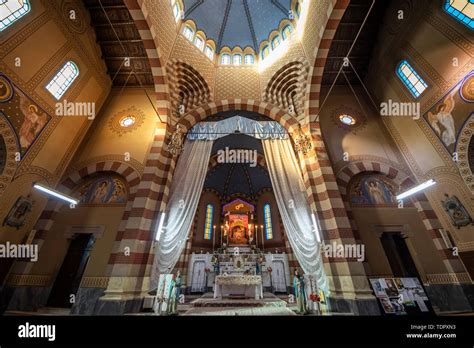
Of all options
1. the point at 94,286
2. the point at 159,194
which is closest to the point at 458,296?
the point at 159,194

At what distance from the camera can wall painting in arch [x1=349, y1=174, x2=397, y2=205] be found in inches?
316

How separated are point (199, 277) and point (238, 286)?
3.87m

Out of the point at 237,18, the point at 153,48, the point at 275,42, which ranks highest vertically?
the point at 237,18

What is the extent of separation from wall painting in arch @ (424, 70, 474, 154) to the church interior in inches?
1.5

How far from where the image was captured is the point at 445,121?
661 centimetres

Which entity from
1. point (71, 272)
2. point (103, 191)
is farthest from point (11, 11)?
point (71, 272)

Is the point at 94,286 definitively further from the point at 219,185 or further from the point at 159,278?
the point at 219,185

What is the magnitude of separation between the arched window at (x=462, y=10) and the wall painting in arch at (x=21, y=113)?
13490 mm

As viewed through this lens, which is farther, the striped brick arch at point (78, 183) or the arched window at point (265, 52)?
the arched window at point (265, 52)

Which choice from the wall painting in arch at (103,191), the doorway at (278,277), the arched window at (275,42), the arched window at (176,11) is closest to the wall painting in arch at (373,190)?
the doorway at (278,277)

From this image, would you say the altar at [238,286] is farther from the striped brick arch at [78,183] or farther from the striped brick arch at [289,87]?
the striped brick arch at [289,87]

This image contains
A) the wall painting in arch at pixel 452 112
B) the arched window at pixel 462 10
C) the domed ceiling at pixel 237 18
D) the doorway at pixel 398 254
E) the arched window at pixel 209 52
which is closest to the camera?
the arched window at pixel 462 10

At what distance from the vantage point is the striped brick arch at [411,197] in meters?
6.61

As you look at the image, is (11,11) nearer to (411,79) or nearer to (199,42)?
(199,42)
